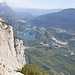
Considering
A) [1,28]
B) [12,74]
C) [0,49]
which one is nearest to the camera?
[12,74]

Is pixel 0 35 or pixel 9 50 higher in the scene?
pixel 0 35

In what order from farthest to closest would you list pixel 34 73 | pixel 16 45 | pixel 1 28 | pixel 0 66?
pixel 16 45 → pixel 1 28 → pixel 34 73 → pixel 0 66

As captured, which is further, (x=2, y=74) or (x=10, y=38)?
(x=10, y=38)

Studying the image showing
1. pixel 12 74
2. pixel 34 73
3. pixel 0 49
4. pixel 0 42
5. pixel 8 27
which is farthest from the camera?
pixel 8 27

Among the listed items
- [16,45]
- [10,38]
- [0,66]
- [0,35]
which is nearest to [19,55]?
[16,45]

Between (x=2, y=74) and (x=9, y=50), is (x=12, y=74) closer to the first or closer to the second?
(x=2, y=74)

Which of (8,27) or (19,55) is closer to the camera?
(8,27)

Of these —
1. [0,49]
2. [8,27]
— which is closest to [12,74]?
[0,49]

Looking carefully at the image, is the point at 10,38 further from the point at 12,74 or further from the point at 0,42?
the point at 12,74

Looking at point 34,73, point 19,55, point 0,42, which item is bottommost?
point 19,55
